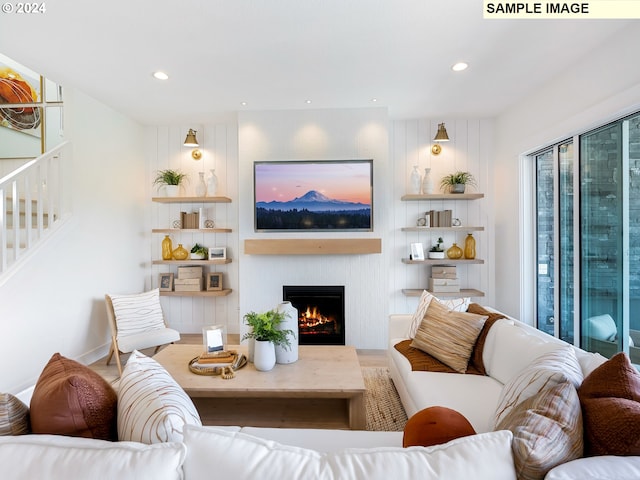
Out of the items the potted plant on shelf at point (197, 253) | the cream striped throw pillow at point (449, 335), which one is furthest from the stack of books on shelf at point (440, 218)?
the potted plant on shelf at point (197, 253)

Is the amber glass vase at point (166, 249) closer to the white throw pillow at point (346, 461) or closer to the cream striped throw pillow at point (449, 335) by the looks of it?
the cream striped throw pillow at point (449, 335)

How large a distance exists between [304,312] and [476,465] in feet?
9.93

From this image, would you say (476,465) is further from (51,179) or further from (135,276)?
(135,276)

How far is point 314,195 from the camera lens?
3543 millimetres

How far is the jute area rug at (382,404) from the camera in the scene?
2062 mm

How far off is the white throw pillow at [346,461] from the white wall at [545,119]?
2.47 meters

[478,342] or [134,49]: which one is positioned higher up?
[134,49]

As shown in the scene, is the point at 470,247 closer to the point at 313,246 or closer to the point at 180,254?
the point at 313,246

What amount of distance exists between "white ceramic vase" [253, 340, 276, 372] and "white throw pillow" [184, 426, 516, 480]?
1223 mm

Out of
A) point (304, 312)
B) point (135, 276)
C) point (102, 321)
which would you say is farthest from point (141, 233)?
point (304, 312)

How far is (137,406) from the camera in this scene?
96 cm

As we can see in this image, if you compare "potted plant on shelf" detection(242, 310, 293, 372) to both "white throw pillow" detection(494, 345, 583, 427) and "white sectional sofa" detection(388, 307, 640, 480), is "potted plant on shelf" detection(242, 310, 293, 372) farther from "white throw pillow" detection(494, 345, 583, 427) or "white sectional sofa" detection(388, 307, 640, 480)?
"white throw pillow" detection(494, 345, 583, 427)

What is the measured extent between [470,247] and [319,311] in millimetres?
1984

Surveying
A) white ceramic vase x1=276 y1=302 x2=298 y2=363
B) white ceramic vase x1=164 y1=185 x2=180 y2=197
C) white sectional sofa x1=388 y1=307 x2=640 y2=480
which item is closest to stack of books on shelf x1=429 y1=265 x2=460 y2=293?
white sectional sofa x1=388 y1=307 x2=640 y2=480
